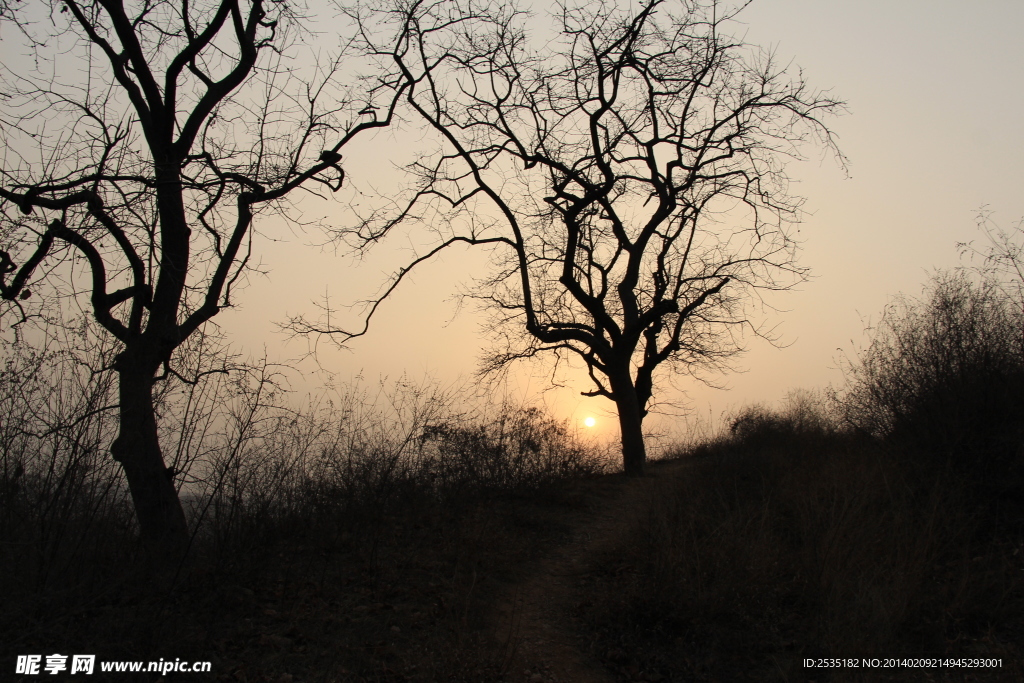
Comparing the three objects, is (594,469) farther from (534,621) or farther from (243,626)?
(243,626)

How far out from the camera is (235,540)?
21.1 ft

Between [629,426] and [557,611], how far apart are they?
711 centimetres

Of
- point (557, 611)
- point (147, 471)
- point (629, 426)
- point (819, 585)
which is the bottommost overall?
point (557, 611)

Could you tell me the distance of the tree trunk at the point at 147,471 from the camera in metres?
6.28

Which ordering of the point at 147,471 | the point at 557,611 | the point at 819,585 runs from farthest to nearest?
the point at 147,471 < the point at 557,611 < the point at 819,585

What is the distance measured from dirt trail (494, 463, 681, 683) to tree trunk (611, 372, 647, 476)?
120 inches

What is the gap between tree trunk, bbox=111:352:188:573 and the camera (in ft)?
20.6

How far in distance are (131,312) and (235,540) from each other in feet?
8.91

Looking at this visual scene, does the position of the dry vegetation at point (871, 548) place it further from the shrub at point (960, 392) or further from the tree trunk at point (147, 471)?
the tree trunk at point (147, 471)

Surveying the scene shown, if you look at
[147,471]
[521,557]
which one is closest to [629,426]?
[521,557]

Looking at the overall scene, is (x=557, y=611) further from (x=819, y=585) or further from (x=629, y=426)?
(x=629, y=426)

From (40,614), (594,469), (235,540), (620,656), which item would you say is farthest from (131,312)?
(594,469)

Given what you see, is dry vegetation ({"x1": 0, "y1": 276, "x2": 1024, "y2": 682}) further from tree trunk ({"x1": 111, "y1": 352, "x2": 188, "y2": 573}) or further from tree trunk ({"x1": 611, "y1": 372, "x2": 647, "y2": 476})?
tree trunk ({"x1": 611, "y1": 372, "x2": 647, "y2": 476})

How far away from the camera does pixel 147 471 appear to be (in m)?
6.46
